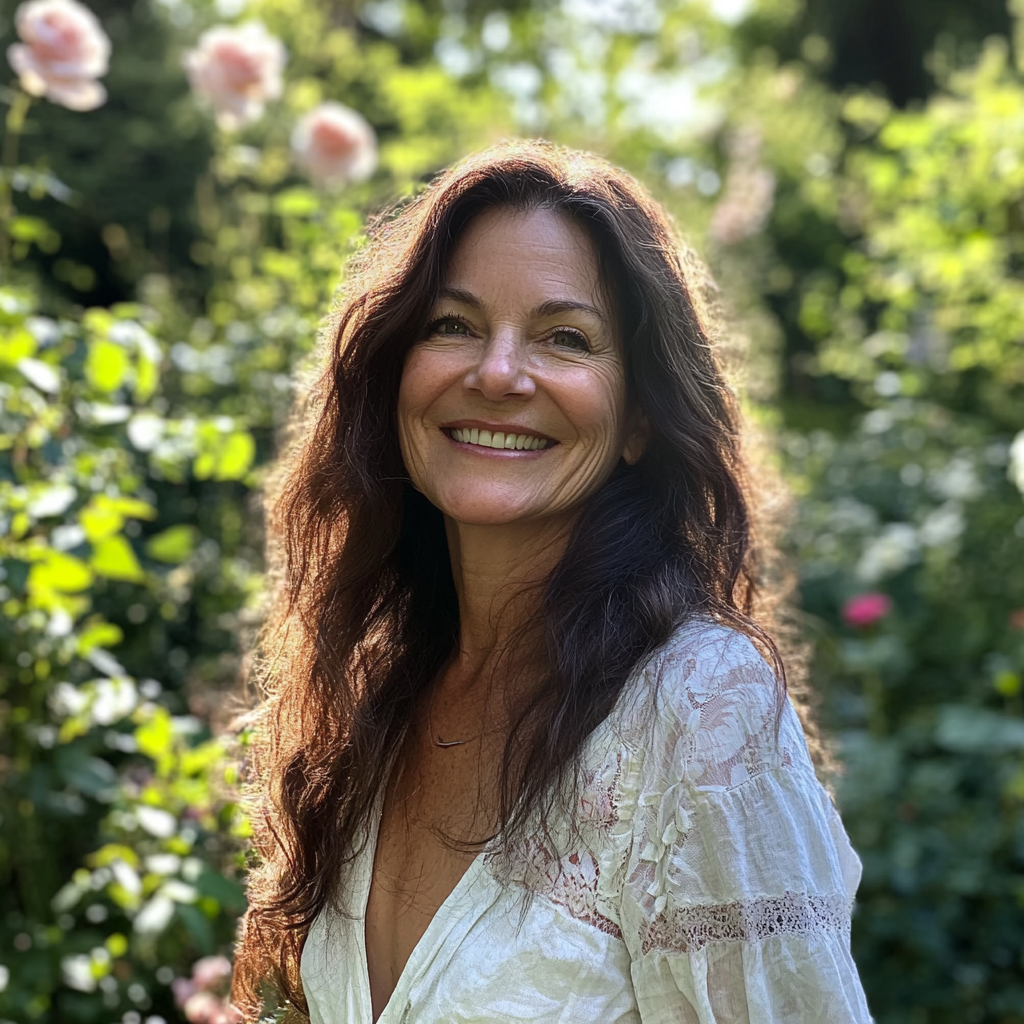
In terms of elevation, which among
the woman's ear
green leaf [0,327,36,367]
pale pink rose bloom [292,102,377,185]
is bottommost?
the woman's ear

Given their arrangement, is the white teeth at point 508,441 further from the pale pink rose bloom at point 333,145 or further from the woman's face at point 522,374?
the pale pink rose bloom at point 333,145

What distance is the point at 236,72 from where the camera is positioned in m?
3.24

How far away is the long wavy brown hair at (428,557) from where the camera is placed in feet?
4.44

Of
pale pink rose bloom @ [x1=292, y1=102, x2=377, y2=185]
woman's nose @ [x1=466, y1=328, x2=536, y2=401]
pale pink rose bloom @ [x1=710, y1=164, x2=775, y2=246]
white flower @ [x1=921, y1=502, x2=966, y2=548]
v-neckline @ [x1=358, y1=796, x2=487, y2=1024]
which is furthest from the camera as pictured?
pale pink rose bloom @ [x1=710, y1=164, x2=775, y2=246]

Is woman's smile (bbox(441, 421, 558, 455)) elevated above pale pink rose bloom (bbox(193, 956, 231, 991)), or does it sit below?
above

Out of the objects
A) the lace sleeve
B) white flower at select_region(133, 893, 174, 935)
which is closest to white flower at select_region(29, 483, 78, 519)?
white flower at select_region(133, 893, 174, 935)

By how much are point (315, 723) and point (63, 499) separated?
74 cm

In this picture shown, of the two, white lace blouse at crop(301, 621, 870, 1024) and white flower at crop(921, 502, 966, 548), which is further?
white flower at crop(921, 502, 966, 548)

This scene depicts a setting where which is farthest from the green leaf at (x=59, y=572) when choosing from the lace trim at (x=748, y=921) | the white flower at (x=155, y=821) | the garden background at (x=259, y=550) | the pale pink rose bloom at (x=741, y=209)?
the pale pink rose bloom at (x=741, y=209)

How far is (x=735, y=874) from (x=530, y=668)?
0.41 m

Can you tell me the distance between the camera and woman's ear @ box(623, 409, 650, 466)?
4.90 feet

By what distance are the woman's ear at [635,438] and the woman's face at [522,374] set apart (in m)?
0.02

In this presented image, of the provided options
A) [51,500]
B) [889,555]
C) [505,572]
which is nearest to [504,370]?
[505,572]

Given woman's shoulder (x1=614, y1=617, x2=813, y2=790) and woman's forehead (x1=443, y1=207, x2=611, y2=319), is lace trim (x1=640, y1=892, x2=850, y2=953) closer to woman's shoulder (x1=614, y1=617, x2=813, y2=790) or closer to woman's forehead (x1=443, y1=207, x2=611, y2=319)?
woman's shoulder (x1=614, y1=617, x2=813, y2=790)
